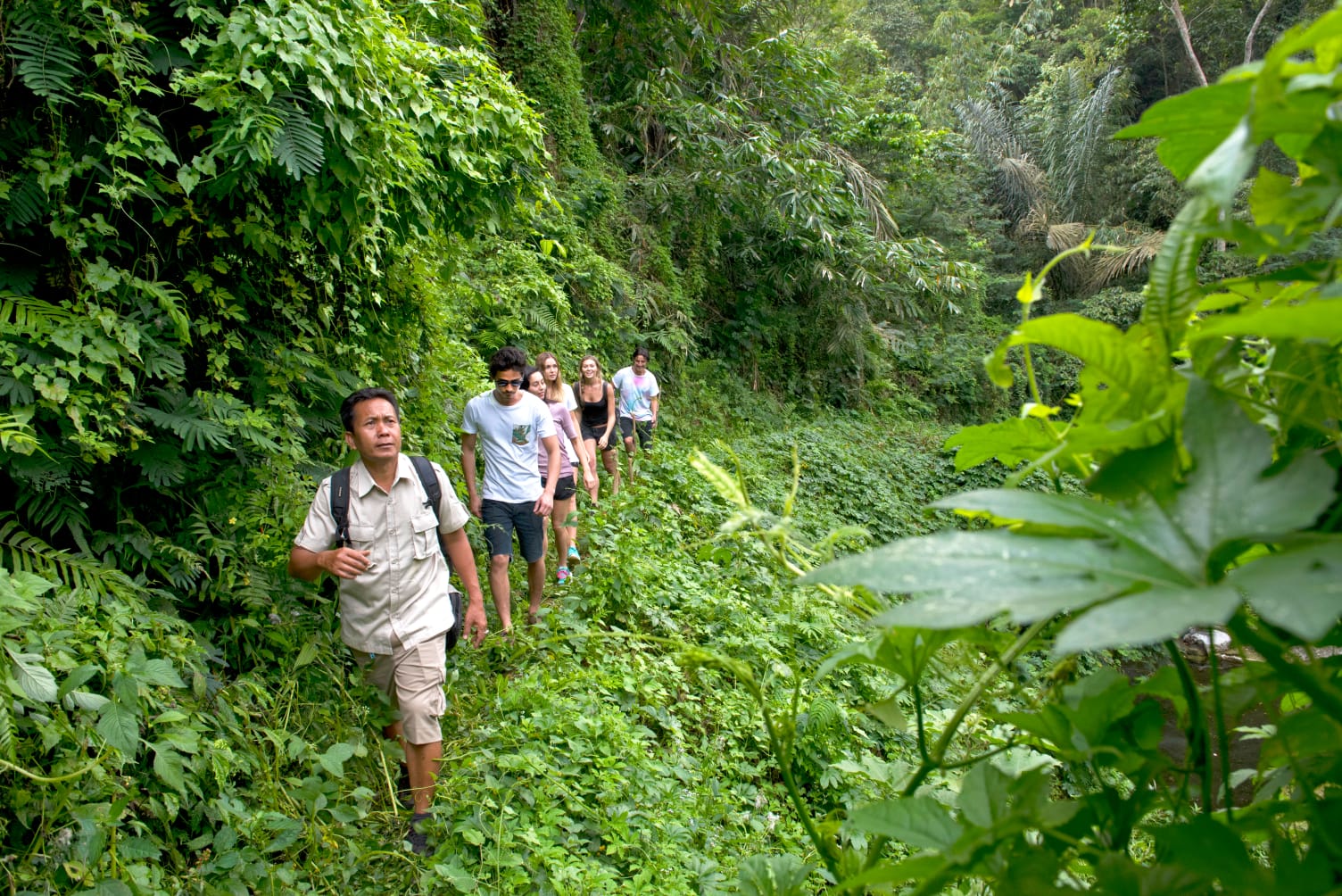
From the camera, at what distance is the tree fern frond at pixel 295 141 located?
3.58 m

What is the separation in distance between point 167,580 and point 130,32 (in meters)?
2.23

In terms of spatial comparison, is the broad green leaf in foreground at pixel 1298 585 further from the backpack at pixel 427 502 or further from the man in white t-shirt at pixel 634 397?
the man in white t-shirt at pixel 634 397

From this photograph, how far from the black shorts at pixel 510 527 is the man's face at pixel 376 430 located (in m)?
1.88

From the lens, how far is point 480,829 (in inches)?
131

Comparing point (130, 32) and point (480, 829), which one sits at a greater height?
point (130, 32)

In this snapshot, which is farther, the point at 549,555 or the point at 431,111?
the point at 549,555

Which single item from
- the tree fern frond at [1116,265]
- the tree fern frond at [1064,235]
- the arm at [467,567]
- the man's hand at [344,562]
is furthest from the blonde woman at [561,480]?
the tree fern frond at [1064,235]

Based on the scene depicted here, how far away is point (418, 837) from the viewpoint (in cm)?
348

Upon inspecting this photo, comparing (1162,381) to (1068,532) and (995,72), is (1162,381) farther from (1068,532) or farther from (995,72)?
(995,72)

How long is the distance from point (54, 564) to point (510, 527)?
2.66m

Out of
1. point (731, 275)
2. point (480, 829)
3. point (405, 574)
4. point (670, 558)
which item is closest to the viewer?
point (480, 829)

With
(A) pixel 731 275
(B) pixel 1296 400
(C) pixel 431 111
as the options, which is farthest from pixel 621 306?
(B) pixel 1296 400

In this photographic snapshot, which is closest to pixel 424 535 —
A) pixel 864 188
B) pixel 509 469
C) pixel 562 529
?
pixel 509 469

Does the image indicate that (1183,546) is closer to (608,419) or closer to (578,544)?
(578,544)
